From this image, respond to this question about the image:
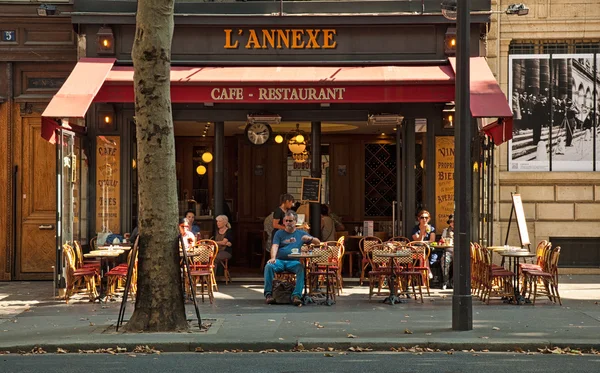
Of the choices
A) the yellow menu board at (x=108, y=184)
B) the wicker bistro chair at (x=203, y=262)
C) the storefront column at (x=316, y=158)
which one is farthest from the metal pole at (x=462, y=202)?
the yellow menu board at (x=108, y=184)

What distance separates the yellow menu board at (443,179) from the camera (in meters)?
18.2

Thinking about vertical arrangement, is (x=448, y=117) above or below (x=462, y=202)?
above

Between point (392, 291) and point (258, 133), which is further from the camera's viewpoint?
point (258, 133)

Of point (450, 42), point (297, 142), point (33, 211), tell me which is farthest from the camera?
point (297, 142)

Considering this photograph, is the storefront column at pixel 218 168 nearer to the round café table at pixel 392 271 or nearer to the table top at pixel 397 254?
the round café table at pixel 392 271

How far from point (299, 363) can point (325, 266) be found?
19.0ft

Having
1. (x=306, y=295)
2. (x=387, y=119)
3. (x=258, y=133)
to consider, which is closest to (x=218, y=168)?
(x=258, y=133)

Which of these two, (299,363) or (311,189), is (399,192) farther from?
(299,363)

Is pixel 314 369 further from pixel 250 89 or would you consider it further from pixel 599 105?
pixel 599 105

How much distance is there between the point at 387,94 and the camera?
17.0m

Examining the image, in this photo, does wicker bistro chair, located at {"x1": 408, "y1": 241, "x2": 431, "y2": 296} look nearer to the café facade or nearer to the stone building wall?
the café facade

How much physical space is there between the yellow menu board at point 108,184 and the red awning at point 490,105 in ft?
21.4

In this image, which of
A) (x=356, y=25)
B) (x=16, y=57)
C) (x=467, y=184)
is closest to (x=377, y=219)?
(x=356, y=25)

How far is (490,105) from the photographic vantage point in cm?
1608
